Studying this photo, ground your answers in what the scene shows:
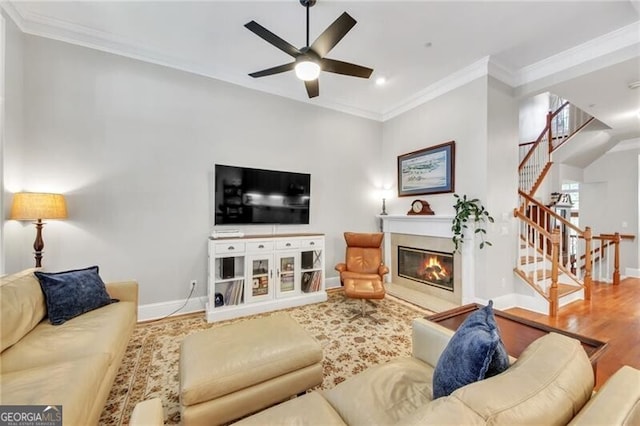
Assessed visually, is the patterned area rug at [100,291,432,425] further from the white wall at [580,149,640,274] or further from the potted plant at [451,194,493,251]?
the white wall at [580,149,640,274]

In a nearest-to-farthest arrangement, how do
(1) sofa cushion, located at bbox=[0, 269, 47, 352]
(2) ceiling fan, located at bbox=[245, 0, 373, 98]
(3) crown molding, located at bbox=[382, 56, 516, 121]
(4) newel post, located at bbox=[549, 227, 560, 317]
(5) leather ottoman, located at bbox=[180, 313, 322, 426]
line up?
(5) leather ottoman, located at bbox=[180, 313, 322, 426] → (1) sofa cushion, located at bbox=[0, 269, 47, 352] → (2) ceiling fan, located at bbox=[245, 0, 373, 98] → (4) newel post, located at bbox=[549, 227, 560, 317] → (3) crown molding, located at bbox=[382, 56, 516, 121]

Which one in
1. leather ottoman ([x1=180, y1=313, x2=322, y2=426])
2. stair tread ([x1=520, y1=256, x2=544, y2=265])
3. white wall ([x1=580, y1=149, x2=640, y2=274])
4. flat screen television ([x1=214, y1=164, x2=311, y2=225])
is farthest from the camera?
white wall ([x1=580, y1=149, x2=640, y2=274])

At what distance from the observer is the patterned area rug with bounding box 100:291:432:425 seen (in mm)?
1860

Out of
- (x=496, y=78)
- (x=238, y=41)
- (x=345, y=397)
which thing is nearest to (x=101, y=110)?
(x=238, y=41)

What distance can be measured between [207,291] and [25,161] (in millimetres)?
2298

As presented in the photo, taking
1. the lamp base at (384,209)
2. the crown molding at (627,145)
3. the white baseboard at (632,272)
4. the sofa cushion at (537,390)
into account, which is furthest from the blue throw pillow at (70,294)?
the crown molding at (627,145)

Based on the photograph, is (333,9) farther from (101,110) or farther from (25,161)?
(25,161)

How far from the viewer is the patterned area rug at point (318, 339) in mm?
1860

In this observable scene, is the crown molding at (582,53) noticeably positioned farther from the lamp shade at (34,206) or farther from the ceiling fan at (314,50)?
the lamp shade at (34,206)

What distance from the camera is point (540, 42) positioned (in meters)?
2.94

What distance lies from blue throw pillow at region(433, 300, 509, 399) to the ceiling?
278 cm

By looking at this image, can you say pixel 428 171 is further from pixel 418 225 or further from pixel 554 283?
pixel 554 283

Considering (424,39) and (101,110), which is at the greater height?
(424,39)

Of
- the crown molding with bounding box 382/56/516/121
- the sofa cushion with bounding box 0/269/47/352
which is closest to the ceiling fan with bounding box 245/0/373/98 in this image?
the crown molding with bounding box 382/56/516/121
